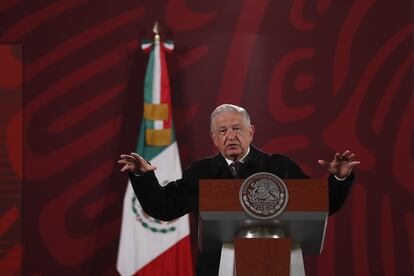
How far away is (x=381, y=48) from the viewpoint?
5.40 m

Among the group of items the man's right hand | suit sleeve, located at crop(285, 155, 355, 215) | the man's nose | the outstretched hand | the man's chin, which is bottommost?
suit sleeve, located at crop(285, 155, 355, 215)

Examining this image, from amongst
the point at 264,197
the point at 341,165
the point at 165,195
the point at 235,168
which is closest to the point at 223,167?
the point at 235,168

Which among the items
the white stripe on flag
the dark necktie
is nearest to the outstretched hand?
the dark necktie

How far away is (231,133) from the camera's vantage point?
2.88 m

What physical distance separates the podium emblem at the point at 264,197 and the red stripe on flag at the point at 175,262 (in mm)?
2924

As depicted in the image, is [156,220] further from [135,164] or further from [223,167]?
[135,164]

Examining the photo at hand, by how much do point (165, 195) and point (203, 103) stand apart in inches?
101

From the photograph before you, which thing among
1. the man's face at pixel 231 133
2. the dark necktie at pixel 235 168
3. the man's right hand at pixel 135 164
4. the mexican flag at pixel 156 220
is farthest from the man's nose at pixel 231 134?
the mexican flag at pixel 156 220

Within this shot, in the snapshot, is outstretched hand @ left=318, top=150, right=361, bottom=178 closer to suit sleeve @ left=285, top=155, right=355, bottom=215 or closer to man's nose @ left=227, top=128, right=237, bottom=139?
suit sleeve @ left=285, top=155, right=355, bottom=215

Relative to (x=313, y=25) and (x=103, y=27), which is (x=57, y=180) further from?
(x=313, y=25)

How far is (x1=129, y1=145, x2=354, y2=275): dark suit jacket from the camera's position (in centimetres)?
272

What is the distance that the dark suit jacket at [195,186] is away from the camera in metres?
2.72

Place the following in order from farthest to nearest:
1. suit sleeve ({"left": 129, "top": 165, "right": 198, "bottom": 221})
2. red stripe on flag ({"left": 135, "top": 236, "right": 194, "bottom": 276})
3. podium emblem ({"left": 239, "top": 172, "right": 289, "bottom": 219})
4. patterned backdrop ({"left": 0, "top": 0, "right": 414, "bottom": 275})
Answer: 1. patterned backdrop ({"left": 0, "top": 0, "right": 414, "bottom": 275})
2. red stripe on flag ({"left": 135, "top": 236, "right": 194, "bottom": 276})
3. suit sleeve ({"left": 129, "top": 165, "right": 198, "bottom": 221})
4. podium emblem ({"left": 239, "top": 172, "right": 289, "bottom": 219})

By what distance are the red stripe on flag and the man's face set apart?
7.30ft
